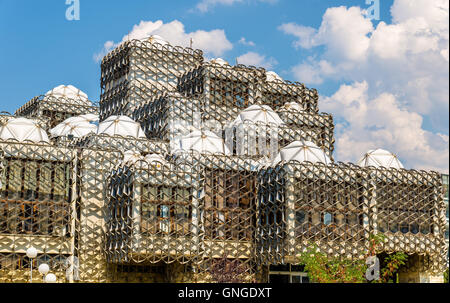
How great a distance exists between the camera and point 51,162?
57406mm

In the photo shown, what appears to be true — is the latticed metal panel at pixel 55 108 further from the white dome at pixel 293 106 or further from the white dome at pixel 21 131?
the white dome at pixel 293 106

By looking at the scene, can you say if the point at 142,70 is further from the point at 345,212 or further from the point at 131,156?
the point at 345,212

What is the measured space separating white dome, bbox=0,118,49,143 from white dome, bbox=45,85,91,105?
3265cm

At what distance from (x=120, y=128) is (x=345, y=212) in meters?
26.8

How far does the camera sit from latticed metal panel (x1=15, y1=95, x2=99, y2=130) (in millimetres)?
89500

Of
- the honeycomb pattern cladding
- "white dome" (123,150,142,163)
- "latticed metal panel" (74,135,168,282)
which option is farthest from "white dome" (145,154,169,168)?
the honeycomb pattern cladding

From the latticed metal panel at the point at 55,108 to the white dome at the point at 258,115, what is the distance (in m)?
31.5

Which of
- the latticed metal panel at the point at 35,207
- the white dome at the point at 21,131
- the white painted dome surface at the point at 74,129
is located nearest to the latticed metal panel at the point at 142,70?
the white painted dome surface at the point at 74,129

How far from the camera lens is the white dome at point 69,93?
9731 cm

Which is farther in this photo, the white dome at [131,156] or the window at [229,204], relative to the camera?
the white dome at [131,156]

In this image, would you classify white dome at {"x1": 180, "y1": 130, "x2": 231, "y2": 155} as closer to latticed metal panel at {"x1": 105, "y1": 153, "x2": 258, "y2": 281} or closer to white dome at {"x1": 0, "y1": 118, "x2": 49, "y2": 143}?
latticed metal panel at {"x1": 105, "y1": 153, "x2": 258, "y2": 281}
